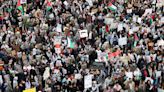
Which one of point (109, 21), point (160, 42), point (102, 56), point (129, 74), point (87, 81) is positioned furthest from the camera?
point (109, 21)

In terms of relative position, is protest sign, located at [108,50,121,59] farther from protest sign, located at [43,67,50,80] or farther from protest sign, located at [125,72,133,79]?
protest sign, located at [43,67,50,80]

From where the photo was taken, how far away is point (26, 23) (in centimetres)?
2783

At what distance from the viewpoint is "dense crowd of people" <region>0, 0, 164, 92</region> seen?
2298 centimetres

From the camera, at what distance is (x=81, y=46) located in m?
26.4

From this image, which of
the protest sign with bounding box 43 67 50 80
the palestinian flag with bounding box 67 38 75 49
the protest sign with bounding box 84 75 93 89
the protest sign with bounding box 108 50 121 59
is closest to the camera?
the protest sign with bounding box 84 75 93 89

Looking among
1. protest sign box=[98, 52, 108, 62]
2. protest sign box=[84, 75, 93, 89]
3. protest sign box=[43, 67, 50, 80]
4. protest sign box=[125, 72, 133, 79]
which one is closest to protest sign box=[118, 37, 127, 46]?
protest sign box=[98, 52, 108, 62]

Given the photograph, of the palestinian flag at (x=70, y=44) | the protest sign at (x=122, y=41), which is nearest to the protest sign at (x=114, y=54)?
the protest sign at (x=122, y=41)

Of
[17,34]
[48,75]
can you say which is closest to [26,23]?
[17,34]

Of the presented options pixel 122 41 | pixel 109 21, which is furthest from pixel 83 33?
pixel 109 21

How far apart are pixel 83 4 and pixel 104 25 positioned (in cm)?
279

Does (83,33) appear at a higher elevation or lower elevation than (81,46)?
higher

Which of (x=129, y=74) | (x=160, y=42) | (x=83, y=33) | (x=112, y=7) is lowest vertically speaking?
(x=129, y=74)

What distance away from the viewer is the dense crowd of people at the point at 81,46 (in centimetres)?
2298

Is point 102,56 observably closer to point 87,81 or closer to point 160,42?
point 87,81
